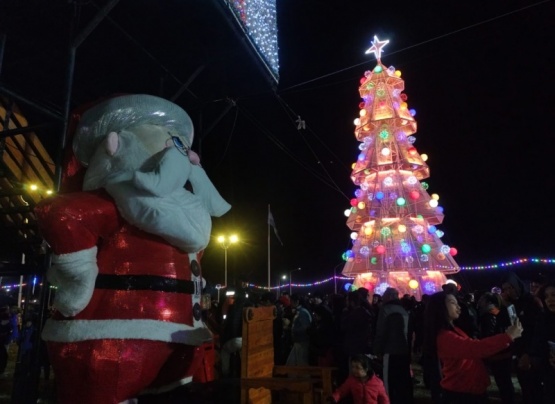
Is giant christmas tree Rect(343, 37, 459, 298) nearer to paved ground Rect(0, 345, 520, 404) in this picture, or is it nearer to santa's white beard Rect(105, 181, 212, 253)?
paved ground Rect(0, 345, 520, 404)

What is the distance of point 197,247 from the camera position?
241 centimetres

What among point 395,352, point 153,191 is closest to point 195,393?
point 153,191

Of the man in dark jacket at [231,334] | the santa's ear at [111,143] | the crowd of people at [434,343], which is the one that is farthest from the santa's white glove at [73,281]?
the man in dark jacket at [231,334]

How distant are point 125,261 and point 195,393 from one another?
0.93m

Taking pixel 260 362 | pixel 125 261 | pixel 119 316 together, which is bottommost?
pixel 260 362

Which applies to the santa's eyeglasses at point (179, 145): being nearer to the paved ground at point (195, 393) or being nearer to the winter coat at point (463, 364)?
the paved ground at point (195, 393)

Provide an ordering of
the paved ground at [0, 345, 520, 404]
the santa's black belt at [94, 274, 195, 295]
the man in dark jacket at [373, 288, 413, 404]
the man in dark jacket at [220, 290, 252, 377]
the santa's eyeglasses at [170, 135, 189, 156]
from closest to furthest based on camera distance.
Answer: the santa's black belt at [94, 274, 195, 295]
the paved ground at [0, 345, 520, 404]
the santa's eyeglasses at [170, 135, 189, 156]
the man in dark jacket at [373, 288, 413, 404]
the man in dark jacket at [220, 290, 252, 377]

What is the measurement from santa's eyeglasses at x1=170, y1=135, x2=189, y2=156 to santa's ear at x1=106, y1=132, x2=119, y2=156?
0.35 meters

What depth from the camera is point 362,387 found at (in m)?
4.00

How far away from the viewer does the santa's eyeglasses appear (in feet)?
8.12

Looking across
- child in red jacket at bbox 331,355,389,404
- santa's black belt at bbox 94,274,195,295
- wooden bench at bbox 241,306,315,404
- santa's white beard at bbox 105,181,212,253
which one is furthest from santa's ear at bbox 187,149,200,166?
child in red jacket at bbox 331,355,389,404

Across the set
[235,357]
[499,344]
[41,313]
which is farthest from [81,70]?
[499,344]

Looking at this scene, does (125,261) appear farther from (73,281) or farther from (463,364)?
→ (463,364)

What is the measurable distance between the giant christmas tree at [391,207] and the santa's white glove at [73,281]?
446 inches
